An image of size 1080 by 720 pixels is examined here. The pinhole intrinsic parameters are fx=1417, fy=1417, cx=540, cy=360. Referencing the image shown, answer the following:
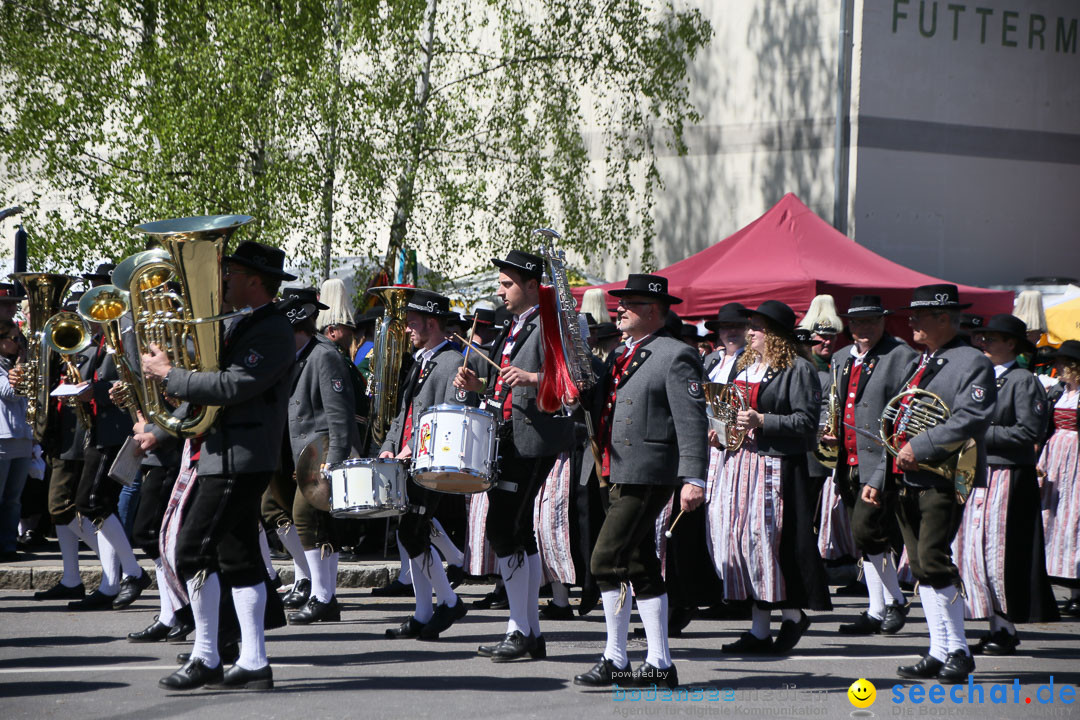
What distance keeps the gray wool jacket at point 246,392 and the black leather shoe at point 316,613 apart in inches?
108

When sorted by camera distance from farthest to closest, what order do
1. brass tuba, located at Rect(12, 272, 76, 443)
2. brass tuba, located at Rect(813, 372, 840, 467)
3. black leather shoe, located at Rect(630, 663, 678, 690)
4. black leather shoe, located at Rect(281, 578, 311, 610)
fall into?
brass tuba, located at Rect(12, 272, 76, 443) → black leather shoe, located at Rect(281, 578, 311, 610) → brass tuba, located at Rect(813, 372, 840, 467) → black leather shoe, located at Rect(630, 663, 678, 690)

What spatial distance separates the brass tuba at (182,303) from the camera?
6.54 metres

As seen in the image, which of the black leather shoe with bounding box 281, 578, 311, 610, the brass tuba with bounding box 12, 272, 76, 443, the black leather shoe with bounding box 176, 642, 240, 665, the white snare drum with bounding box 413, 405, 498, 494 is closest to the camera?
the black leather shoe with bounding box 176, 642, 240, 665

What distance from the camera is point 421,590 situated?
28.7 ft

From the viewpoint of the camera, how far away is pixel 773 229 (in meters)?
15.8

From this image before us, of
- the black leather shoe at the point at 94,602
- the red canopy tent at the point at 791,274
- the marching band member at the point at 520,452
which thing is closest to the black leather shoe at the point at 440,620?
the marching band member at the point at 520,452

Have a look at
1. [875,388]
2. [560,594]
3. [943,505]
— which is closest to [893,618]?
[875,388]

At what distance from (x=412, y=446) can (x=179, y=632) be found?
1.71 meters

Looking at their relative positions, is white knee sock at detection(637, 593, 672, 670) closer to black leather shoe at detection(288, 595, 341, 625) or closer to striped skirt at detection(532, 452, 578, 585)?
striped skirt at detection(532, 452, 578, 585)

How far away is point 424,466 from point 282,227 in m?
10.7

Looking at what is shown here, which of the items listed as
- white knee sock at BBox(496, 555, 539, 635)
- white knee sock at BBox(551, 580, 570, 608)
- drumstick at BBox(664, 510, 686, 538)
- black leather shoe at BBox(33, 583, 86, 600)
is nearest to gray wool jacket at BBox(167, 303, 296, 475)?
white knee sock at BBox(496, 555, 539, 635)

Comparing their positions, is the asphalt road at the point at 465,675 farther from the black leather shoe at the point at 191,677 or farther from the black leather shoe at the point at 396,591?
the black leather shoe at the point at 396,591

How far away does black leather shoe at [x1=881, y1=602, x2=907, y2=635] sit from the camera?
9.20 metres

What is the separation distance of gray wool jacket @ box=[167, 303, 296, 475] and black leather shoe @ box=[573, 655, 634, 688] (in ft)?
6.04
